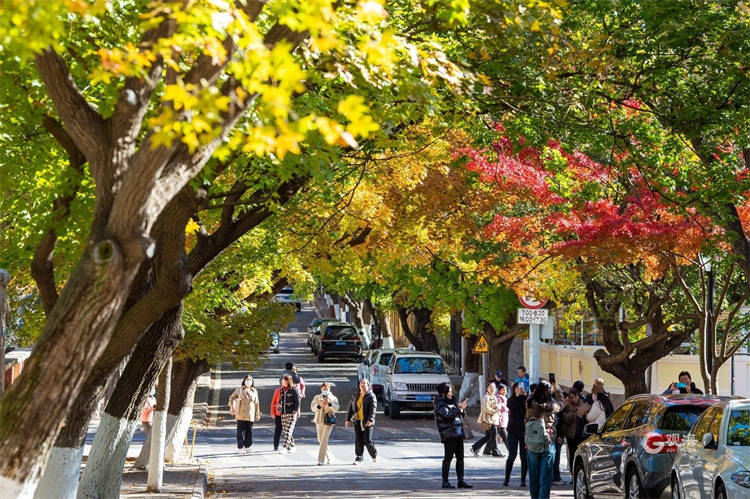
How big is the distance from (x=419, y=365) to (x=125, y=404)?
73.3ft

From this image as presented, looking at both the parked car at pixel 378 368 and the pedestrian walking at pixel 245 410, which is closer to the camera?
the pedestrian walking at pixel 245 410

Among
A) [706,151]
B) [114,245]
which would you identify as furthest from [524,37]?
[114,245]

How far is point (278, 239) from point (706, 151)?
908cm

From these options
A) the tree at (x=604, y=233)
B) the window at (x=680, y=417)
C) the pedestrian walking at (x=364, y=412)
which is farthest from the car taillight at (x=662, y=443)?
the pedestrian walking at (x=364, y=412)

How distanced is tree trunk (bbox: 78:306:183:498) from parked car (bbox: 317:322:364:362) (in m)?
42.6

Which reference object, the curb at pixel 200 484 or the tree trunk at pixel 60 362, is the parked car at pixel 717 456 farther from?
the curb at pixel 200 484

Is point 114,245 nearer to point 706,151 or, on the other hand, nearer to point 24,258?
point 24,258

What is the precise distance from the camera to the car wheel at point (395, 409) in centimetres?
3425

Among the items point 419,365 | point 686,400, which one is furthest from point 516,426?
point 419,365

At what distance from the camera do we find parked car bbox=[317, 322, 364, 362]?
56656mm

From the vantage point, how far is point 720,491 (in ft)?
38.1

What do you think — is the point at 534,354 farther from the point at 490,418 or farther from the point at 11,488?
the point at 11,488

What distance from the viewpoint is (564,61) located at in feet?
44.7

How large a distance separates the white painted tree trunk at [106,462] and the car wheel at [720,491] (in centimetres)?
666
